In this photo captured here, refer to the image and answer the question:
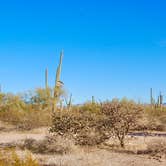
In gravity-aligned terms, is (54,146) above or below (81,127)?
below

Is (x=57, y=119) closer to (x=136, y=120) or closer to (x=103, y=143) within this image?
(x=103, y=143)

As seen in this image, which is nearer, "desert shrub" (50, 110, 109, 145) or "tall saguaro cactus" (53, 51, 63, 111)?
"desert shrub" (50, 110, 109, 145)

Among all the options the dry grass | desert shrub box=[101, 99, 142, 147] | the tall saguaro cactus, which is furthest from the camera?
the tall saguaro cactus

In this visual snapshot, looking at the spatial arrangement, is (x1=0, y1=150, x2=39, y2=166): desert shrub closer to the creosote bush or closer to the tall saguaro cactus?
the creosote bush

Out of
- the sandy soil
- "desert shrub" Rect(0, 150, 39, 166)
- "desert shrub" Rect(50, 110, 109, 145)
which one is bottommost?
the sandy soil

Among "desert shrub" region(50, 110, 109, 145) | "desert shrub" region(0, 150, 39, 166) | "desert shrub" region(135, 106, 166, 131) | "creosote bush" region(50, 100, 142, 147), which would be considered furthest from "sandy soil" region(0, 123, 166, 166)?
"desert shrub" region(135, 106, 166, 131)

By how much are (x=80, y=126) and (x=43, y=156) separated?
261cm

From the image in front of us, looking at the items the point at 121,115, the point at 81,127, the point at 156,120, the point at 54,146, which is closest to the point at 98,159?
the point at 54,146

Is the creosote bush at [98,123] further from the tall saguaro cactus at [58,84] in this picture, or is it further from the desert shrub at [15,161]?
the tall saguaro cactus at [58,84]

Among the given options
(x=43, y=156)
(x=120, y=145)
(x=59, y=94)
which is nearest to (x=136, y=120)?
(x=120, y=145)

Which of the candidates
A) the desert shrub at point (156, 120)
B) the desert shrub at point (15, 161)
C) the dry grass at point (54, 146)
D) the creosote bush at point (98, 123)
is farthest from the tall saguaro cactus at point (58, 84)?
the desert shrub at point (15, 161)

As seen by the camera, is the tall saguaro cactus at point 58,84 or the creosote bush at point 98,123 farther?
the tall saguaro cactus at point 58,84

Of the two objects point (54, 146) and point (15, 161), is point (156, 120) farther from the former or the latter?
point (15, 161)

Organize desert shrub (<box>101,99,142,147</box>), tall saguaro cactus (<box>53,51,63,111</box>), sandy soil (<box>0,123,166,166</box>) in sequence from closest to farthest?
1. sandy soil (<box>0,123,166,166</box>)
2. desert shrub (<box>101,99,142,147</box>)
3. tall saguaro cactus (<box>53,51,63,111</box>)
